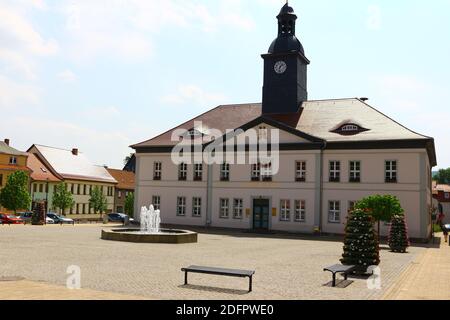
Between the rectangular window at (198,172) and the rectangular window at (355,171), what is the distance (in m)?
14.0

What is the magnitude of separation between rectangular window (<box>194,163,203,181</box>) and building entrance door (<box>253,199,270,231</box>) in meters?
6.08

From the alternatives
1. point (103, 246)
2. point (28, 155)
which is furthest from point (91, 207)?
point (103, 246)

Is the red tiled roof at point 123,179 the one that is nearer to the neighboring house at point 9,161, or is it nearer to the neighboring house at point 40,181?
the neighboring house at point 40,181

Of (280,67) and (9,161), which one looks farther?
(9,161)

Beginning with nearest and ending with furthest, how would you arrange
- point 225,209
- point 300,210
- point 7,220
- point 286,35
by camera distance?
point 300,210 → point 225,209 → point 7,220 → point 286,35

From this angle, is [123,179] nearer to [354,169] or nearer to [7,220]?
[7,220]

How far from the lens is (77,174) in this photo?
72.1 m

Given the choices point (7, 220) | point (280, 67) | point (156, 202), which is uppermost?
point (280, 67)

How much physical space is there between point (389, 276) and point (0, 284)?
11.9m

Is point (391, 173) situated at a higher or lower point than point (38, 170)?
lower

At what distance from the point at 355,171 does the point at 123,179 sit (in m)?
53.4

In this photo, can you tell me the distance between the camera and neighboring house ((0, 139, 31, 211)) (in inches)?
2410

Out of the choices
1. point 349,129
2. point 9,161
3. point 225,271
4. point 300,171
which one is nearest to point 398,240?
point 300,171

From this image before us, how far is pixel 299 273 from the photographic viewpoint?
640 inches
